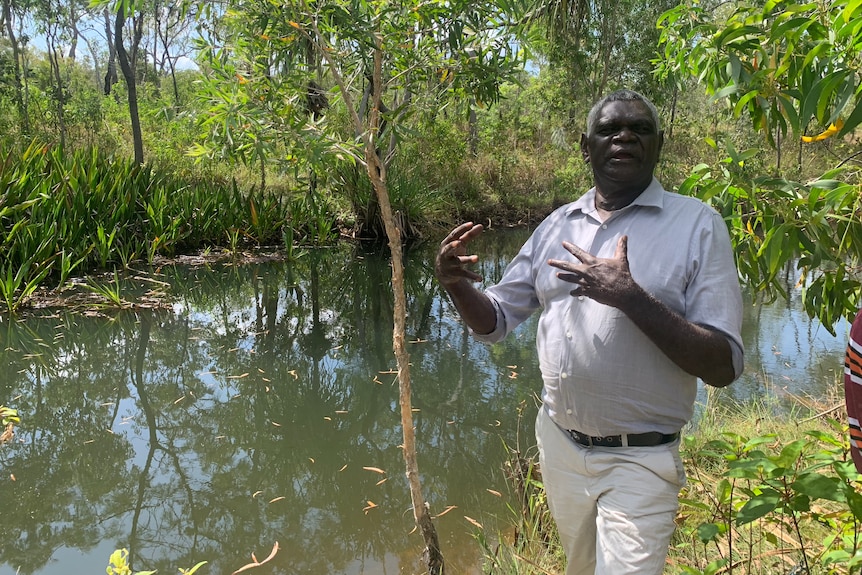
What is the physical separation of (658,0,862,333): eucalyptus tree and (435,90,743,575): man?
201mm

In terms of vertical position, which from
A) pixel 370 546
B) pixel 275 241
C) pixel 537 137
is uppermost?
pixel 537 137

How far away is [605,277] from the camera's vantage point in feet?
4.30

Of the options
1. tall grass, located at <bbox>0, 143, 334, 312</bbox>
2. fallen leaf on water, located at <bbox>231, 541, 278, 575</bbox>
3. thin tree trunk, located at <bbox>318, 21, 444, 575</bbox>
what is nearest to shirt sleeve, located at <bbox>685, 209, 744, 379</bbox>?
thin tree trunk, located at <bbox>318, 21, 444, 575</bbox>

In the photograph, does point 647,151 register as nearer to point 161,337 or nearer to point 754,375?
point 754,375

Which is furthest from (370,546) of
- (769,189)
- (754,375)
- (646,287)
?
(754,375)

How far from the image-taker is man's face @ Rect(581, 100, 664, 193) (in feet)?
5.13

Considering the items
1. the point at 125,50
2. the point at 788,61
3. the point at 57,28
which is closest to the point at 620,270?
the point at 788,61

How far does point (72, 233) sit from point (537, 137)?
13.4m

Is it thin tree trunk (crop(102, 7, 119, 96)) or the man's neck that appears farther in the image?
thin tree trunk (crop(102, 7, 119, 96))

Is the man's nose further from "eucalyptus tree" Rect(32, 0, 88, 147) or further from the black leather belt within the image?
"eucalyptus tree" Rect(32, 0, 88, 147)

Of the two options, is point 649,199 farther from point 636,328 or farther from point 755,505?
point 755,505

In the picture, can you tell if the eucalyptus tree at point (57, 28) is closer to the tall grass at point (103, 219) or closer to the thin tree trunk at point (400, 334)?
the tall grass at point (103, 219)

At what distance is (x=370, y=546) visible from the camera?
2793 millimetres

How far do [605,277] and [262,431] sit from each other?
304 cm
